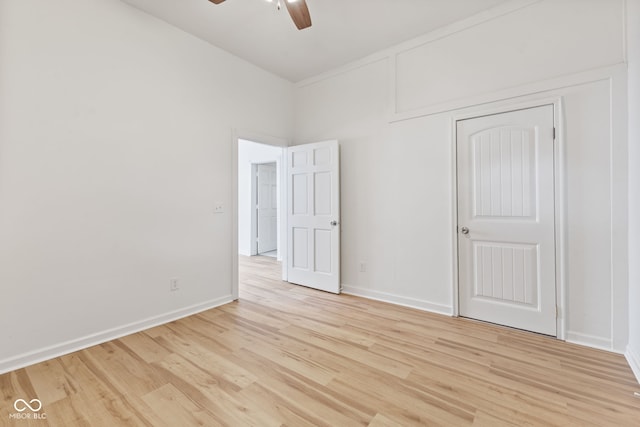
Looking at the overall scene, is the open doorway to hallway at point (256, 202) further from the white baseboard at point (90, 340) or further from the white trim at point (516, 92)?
the white trim at point (516, 92)

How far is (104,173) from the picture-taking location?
243 centimetres

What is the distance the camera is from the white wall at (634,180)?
1.94 m

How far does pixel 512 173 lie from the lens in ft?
8.50

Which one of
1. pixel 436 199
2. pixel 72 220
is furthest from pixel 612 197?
pixel 72 220

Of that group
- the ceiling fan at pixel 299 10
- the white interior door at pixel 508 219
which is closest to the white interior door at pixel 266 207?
the ceiling fan at pixel 299 10

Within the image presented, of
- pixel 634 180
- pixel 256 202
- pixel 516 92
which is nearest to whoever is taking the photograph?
pixel 634 180

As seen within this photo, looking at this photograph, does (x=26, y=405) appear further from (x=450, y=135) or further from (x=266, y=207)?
(x=266, y=207)

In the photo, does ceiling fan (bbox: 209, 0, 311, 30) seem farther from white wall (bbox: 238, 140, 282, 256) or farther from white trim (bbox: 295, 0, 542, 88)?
white wall (bbox: 238, 140, 282, 256)

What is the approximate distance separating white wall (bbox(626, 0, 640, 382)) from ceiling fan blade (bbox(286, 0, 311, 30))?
2311 mm

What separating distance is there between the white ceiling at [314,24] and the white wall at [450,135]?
198 millimetres

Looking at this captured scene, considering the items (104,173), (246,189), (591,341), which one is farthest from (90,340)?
(246,189)

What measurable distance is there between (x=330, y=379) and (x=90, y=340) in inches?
79.7

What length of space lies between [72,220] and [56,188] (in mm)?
269

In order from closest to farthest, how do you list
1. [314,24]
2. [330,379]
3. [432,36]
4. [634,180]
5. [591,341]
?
1. [330,379]
2. [634,180]
3. [591,341]
4. [314,24]
5. [432,36]
